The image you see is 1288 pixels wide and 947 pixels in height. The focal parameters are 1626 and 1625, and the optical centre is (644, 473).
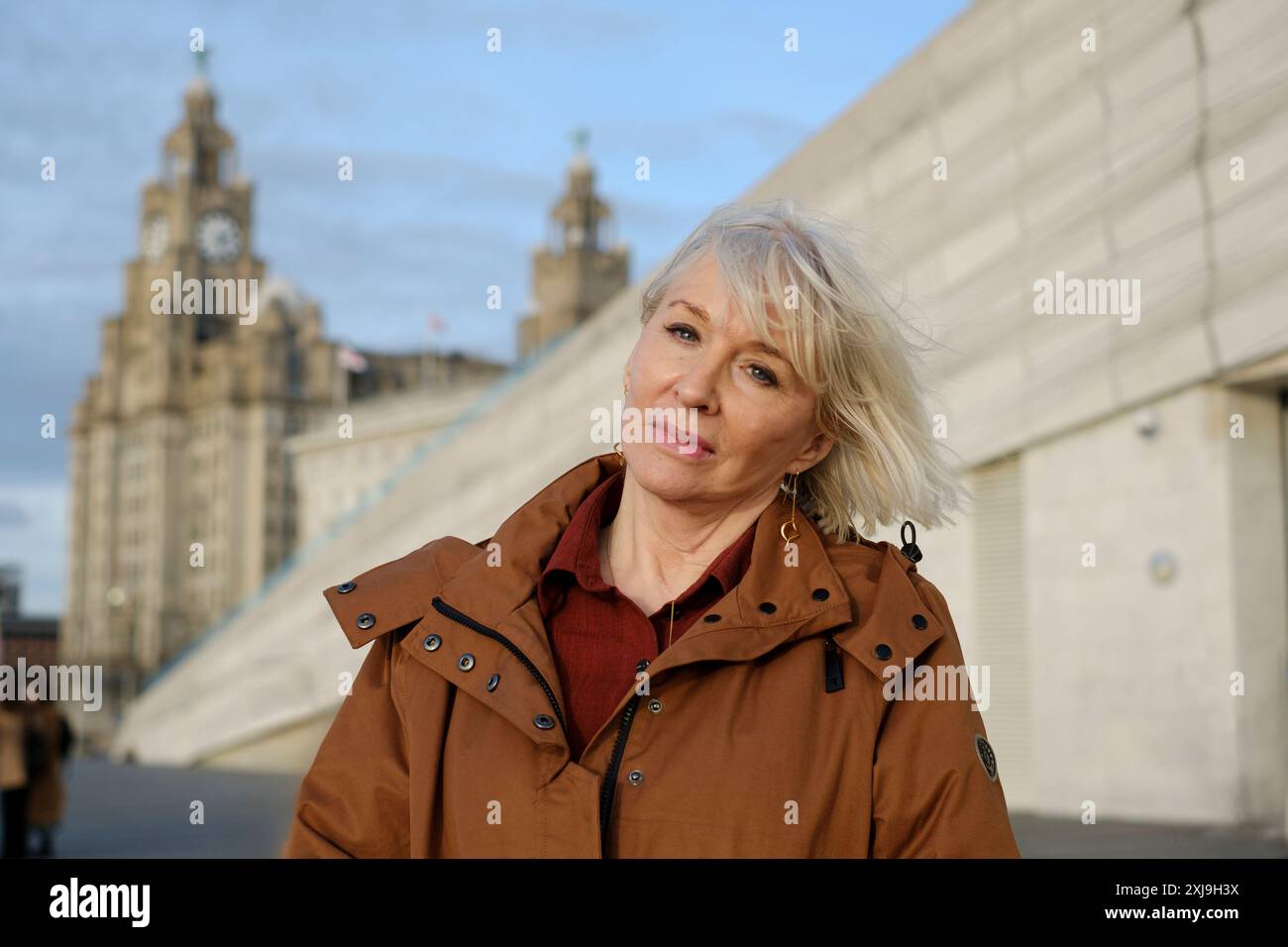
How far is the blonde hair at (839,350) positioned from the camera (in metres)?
2.80

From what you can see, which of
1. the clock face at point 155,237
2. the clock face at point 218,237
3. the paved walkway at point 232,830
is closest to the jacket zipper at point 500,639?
the paved walkway at point 232,830

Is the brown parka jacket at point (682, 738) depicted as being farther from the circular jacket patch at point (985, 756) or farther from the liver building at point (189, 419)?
the liver building at point (189, 419)

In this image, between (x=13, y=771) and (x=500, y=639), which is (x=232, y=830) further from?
(x=500, y=639)

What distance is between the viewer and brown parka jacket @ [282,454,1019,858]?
8.27 feet

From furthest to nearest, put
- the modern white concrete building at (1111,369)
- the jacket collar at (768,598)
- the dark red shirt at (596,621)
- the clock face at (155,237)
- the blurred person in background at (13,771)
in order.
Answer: the clock face at (155,237), the modern white concrete building at (1111,369), the blurred person in background at (13,771), the dark red shirt at (596,621), the jacket collar at (768,598)

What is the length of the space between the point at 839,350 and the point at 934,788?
78 centimetres

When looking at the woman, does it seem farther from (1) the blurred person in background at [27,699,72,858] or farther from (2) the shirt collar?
(1) the blurred person in background at [27,699,72,858]

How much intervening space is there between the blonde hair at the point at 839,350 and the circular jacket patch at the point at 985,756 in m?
0.46

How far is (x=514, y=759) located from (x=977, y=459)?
1355cm

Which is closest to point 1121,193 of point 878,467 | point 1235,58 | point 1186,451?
point 1235,58

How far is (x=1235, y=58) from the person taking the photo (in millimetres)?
13703

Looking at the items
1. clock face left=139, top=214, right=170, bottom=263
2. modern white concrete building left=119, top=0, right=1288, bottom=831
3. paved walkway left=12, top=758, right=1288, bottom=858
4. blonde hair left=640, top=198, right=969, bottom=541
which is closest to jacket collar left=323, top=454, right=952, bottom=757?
blonde hair left=640, top=198, right=969, bottom=541

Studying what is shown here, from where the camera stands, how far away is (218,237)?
118062 mm
